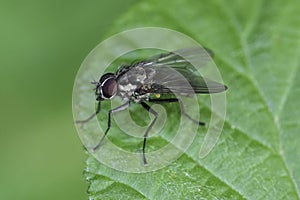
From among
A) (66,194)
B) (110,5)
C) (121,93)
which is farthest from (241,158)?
(110,5)

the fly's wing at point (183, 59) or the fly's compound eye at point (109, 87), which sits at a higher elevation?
the fly's wing at point (183, 59)

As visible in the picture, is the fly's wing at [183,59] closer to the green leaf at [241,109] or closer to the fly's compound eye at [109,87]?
the green leaf at [241,109]

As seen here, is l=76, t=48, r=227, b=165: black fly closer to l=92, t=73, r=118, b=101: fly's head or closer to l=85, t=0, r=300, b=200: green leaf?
l=92, t=73, r=118, b=101: fly's head

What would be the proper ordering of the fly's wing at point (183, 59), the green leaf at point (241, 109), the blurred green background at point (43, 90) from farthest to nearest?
1. the blurred green background at point (43, 90)
2. the fly's wing at point (183, 59)
3. the green leaf at point (241, 109)

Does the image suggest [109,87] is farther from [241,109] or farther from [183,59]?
[241,109]

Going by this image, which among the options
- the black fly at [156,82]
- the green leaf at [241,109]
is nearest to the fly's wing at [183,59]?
the black fly at [156,82]

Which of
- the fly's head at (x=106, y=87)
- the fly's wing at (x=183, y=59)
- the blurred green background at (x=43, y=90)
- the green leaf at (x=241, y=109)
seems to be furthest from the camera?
the blurred green background at (x=43, y=90)
